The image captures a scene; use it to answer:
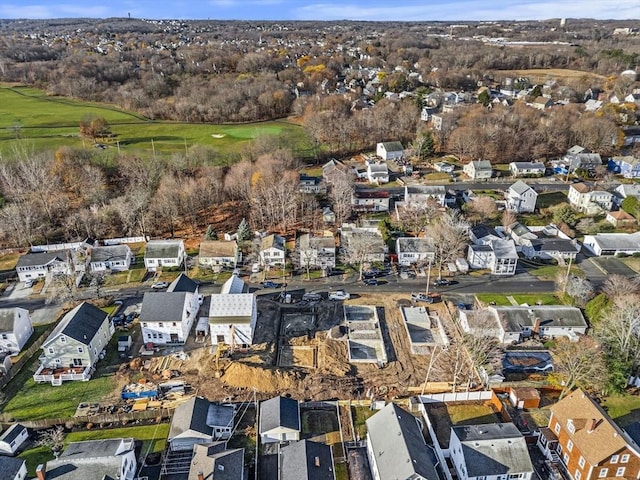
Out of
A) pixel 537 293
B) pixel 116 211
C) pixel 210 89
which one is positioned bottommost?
pixel 537 293

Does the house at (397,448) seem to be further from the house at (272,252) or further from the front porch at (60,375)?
the house at (272,252)

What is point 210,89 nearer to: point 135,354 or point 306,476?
point 135,354

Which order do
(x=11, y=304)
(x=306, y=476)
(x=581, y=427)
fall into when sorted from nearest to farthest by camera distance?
(x=306, y=476), (x=581, y=427), (x=11, y=304)

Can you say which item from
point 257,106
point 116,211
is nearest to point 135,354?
point 116,211

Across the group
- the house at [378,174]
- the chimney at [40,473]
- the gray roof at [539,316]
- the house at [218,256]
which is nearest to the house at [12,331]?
the chimney at [40,473]

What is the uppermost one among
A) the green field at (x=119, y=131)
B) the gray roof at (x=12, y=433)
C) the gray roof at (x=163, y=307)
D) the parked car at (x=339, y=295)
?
the green field at (x=119, y=131)

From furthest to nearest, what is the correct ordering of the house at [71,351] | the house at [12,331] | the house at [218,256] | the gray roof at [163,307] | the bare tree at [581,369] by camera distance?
1. the house at [218,256]
2. the gray roof at [163,307]
3. the house at [12,331]
4. the house at [71,351]
5. the bare tree at [581,369]

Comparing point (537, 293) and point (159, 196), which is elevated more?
point (159, 196)
